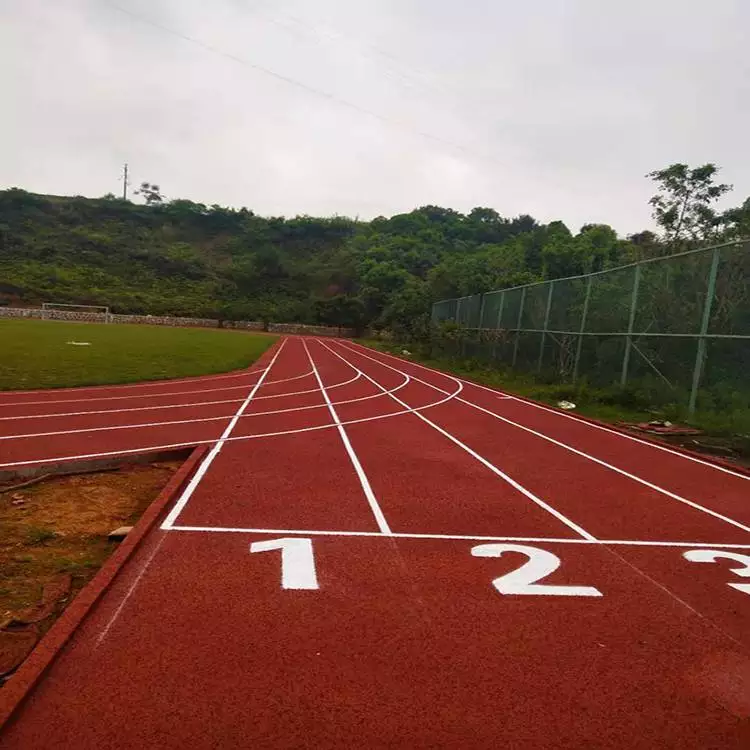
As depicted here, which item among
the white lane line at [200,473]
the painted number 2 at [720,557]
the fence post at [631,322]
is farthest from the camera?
the fence post at [631,322]

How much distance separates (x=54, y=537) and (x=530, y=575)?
11.8 ft

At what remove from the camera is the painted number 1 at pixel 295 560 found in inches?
150

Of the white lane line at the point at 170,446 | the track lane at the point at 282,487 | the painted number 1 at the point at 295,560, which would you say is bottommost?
the white lane line at the point at 170,446

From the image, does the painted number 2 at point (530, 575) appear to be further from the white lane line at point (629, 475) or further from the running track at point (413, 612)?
the white lane line at point (629, 475)

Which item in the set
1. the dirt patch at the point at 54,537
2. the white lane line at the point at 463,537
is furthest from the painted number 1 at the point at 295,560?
the dirt patch at the point at 54,537

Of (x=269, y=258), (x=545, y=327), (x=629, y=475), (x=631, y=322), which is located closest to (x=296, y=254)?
(x=269, y=258)

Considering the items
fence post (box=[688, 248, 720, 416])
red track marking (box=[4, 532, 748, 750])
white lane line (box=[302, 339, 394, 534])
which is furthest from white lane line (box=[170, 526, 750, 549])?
fence post (box=[688, 248, 720, 416])

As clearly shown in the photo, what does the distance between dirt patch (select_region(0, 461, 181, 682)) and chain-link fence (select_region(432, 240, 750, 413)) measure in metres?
9.22

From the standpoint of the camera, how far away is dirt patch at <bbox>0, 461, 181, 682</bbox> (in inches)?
129

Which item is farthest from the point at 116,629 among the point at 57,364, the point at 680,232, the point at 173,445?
the point at 680,232

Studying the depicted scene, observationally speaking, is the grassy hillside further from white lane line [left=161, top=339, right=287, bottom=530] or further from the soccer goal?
white lane line [left=161, top=339, right=287, bottom=530]

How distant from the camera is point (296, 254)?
10781 centimetres

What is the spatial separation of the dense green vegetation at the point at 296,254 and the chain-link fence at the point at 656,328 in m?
9.81

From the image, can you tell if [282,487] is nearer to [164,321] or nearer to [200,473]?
[200,473]
